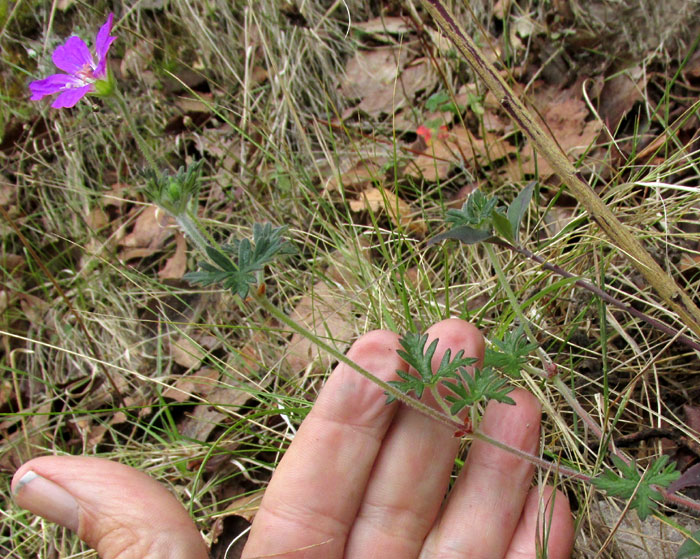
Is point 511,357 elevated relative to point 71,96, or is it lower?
lower

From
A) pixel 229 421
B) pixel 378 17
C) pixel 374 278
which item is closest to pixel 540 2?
pixel 378 17

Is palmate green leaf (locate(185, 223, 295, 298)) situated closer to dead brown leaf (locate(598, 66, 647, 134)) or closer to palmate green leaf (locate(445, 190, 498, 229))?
palmate green leaf (locate(445, 190, 498, 229))

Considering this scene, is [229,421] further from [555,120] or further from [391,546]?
[555,120]

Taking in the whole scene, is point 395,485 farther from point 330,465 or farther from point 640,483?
point 640,483

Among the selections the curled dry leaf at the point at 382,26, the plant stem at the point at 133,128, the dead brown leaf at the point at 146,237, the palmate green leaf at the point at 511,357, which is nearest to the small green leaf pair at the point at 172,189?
the plant stem at the point at 133,128

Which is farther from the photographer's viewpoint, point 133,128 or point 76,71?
point 76,71

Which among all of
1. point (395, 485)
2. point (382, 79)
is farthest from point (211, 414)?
point (382, 79)
